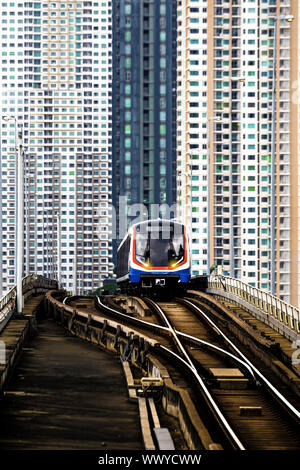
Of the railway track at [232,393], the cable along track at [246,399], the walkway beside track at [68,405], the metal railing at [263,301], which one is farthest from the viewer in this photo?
the metal railing at [263,301]

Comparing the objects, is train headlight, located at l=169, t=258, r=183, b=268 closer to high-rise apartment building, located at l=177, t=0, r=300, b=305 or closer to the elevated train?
the elevated train

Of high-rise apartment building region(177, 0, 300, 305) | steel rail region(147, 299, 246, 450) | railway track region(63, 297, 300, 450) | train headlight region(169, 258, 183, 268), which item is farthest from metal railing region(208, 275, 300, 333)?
high-rise apartment building region(177, 0, 300, 305)

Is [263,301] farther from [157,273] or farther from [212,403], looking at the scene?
[212,403]

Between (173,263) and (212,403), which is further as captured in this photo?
(173,263)

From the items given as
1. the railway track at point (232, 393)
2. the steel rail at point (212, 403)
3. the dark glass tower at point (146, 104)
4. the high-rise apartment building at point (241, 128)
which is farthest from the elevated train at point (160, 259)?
the dark glass tower at point (146, 104)

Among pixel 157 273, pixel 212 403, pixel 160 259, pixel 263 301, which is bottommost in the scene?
pixel 212 403

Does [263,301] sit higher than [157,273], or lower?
lower

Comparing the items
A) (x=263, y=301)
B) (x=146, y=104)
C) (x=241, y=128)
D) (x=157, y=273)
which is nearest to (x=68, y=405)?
(x=263, y=301)

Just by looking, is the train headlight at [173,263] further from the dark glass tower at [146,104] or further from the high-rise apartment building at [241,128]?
the dark glass tower at [146,104]
